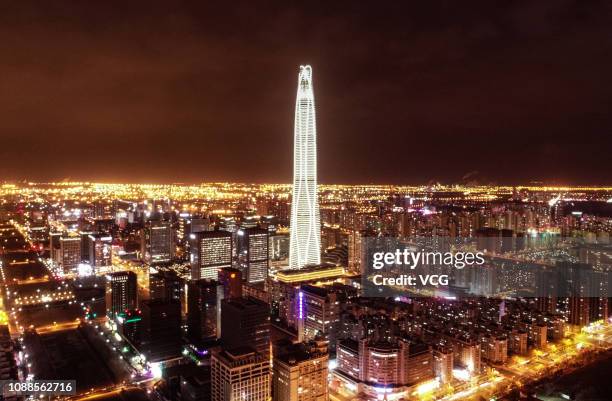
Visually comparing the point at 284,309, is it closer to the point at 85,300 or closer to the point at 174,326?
the point at 174,326

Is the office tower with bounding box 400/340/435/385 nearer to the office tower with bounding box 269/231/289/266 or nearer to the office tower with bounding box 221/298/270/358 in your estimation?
the office tower with bounding box 221/298/270/358

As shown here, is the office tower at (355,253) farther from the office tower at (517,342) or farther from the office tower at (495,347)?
the office tower at (495,347)

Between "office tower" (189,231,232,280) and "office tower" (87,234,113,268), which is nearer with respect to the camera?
"office tower" (189,231,232,280)

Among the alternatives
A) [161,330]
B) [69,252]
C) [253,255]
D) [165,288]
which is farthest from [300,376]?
[69,252]

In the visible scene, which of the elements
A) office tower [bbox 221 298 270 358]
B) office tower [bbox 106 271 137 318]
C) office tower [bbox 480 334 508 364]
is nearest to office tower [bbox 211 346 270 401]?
office tower [bbox 221 298 270 358]

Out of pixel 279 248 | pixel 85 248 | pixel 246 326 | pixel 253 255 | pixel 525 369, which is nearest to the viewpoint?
pixel 246 326

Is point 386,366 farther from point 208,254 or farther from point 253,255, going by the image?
point 208,254
